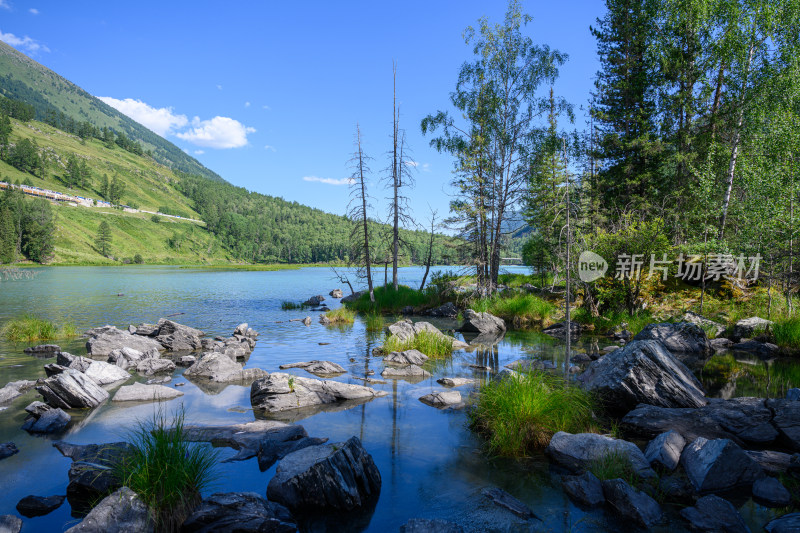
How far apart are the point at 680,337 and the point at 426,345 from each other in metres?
10.2

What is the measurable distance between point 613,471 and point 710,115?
29.1m

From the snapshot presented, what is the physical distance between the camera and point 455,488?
6531 millimetres

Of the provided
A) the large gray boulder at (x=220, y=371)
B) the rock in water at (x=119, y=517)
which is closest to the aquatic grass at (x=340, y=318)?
the large gray boulder at (x=220, y=371)

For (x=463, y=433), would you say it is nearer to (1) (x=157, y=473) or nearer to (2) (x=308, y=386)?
(2) (x=308, y=386)

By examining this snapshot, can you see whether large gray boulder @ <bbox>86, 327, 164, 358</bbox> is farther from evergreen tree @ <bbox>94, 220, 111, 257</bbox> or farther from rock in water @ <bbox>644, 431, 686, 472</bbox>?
evergreen tree @ <bbox>94, 220, 111, 257</bbox>

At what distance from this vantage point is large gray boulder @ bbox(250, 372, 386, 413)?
10359 mm

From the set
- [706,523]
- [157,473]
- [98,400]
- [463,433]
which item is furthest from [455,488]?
[98,400]

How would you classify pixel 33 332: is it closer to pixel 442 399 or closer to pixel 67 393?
pixel 67 393

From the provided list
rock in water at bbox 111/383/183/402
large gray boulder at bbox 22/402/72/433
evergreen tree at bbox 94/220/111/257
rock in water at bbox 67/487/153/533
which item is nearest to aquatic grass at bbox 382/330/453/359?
rock in water at bbox 111/383/183/402

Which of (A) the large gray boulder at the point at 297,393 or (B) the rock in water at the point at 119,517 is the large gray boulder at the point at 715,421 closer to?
(A) the large gray boulder at the point at 297,393

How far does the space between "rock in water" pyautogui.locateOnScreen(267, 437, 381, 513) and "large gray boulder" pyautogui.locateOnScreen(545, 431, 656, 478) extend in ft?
10.9

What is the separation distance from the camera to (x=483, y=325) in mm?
22906

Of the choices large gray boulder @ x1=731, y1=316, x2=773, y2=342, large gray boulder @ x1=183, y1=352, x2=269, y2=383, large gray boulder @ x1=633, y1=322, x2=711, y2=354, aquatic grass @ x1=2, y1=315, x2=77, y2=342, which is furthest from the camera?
aquatic grass @ x1=2, y1=315, x2=77, y2=342

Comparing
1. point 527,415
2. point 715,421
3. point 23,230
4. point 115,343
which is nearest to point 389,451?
point 527,415
